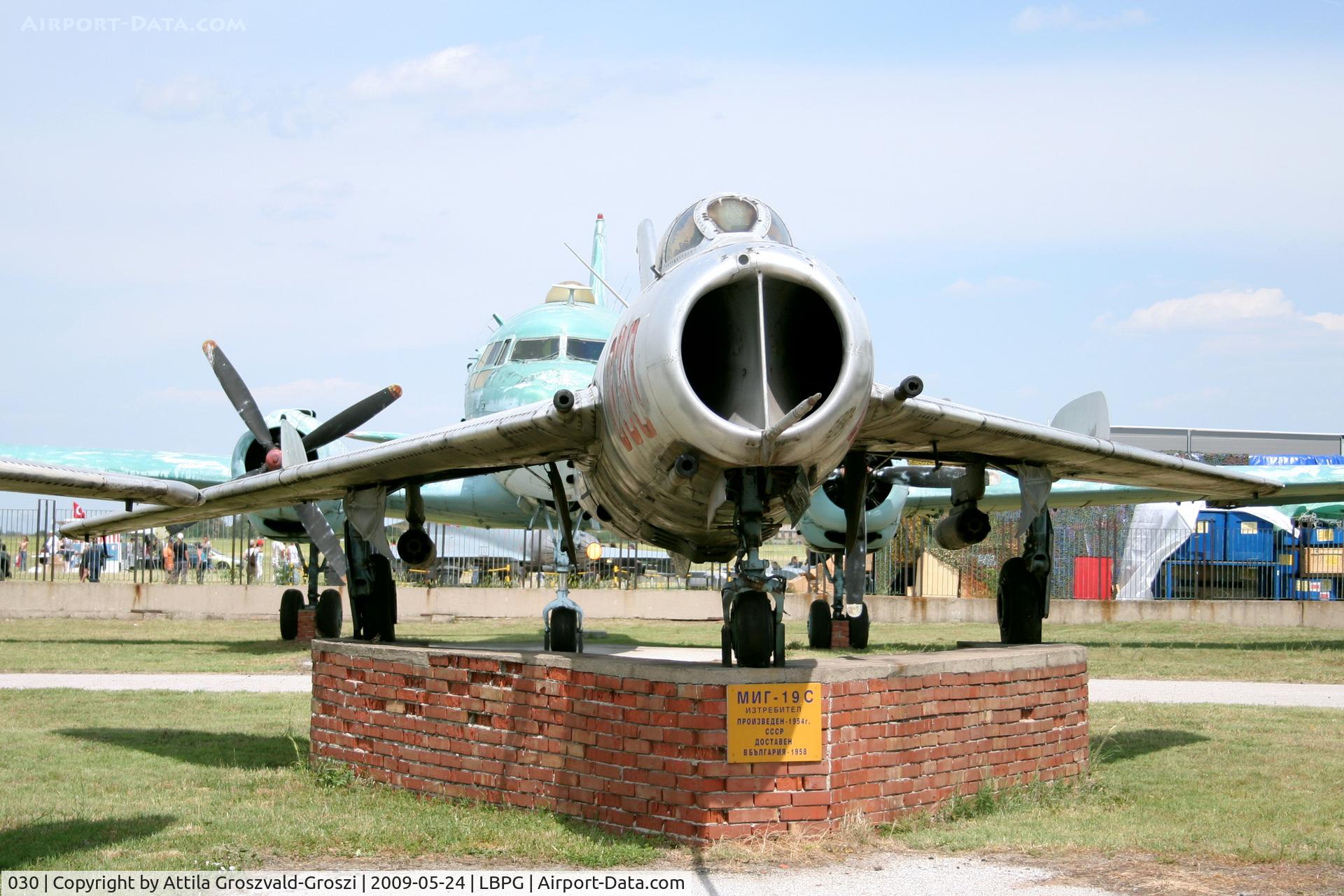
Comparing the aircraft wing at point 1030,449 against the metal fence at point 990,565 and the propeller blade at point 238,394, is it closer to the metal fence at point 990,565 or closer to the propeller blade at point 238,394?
the propeller blade at point 238,394

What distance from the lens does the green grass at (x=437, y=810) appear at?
6.39 metres

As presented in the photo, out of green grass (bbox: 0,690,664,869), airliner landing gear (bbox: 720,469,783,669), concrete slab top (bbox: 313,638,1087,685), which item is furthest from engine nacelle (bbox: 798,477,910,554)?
airliner landing gear (bbox: 720,469,783,669)

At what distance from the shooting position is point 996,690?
301 inches

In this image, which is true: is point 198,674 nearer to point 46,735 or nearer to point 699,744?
point 46,735

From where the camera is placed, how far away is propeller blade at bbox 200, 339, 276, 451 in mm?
18609

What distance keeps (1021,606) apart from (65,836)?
7.16 metres

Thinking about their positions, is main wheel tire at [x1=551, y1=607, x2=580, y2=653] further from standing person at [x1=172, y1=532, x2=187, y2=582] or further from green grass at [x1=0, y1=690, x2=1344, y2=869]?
standing person at [x1=172, y1=532, x2=187, y2=582]

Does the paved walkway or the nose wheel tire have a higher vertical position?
the nose wheel tire

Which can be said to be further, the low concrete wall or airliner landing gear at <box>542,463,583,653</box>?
the low concrete wall

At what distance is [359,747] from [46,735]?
11.3 ft

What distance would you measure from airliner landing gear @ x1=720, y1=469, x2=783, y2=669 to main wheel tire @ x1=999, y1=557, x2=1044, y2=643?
3.97 m

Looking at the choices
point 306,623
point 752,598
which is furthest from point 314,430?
point 752,598

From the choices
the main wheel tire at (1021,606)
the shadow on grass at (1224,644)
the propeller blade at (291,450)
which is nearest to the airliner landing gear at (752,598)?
the main wheel tire at (1021,606)

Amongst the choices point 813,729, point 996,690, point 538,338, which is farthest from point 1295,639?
point 813,729
